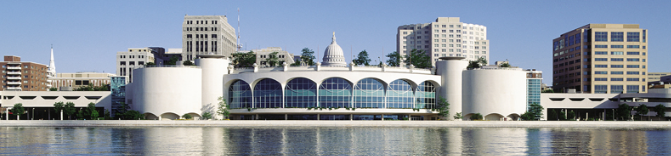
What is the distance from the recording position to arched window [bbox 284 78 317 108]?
120 meters

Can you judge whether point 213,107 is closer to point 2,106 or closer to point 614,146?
point 2,106

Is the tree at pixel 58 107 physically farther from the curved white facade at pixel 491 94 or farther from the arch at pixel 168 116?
the curved white facade at pixel 491 94

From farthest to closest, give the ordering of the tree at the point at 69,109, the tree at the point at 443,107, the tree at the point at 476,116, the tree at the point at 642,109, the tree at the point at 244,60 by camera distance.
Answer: the tree at the point at 244,60
the tree at the point at 642,109
the tree at the point at 69,109
the tree at the point at 443,107
the tree at the point at 476,116

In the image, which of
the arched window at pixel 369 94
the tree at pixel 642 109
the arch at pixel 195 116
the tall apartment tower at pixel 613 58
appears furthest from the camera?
the tall apartment tower at pixel 613 58

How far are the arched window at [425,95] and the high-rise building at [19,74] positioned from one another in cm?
12088

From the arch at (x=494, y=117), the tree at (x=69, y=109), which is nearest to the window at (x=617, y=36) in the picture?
the arch at (x=494, y=117)

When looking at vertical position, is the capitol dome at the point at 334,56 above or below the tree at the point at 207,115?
above

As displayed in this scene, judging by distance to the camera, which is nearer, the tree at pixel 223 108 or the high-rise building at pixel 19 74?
the tree at pixel 223 108

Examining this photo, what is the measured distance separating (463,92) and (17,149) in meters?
84.4

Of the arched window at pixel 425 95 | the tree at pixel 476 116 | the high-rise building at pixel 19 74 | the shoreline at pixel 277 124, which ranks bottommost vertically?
the shoreline at pixel 277 124

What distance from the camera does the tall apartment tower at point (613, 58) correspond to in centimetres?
16562

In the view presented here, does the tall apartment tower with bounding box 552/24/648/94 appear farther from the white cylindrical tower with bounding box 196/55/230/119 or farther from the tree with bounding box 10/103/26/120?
the tree with bounding box 10/103/26/120

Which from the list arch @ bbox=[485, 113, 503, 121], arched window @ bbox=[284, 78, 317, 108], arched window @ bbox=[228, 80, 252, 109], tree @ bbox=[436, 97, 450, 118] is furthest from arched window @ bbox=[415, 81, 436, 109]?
arched window @ bbox=[228, 80, 252, 109]

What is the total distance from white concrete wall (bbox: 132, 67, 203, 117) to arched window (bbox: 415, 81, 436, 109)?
4142 centimetres
